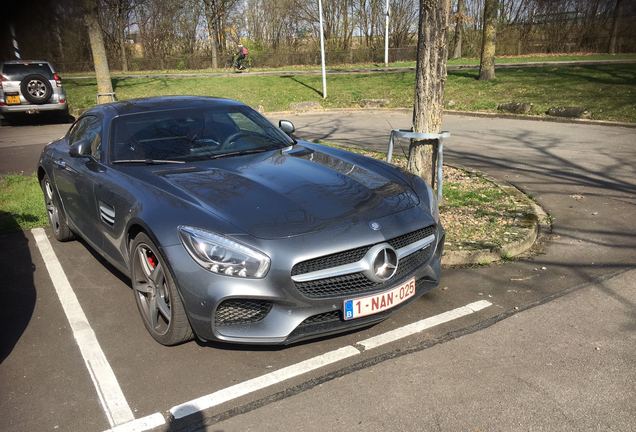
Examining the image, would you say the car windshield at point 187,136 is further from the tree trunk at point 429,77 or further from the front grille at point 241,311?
the tree trunk at point 429,77

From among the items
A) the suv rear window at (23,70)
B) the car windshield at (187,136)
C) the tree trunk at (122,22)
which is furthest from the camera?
the tree trunk at (122,22)

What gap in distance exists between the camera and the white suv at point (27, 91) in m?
14.8

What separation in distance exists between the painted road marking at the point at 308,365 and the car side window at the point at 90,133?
2310 millimetres

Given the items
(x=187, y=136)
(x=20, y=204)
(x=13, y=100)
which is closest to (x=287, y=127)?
(x=187, y=136)

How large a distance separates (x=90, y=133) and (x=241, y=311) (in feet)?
8.75

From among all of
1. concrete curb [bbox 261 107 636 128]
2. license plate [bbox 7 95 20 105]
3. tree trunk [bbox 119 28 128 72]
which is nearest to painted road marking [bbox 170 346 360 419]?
concrete curb [bbox 261 107 636 128]

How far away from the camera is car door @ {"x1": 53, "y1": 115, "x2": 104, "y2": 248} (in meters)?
4.12

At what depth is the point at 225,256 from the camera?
290 cm

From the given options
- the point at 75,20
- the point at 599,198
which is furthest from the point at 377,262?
the point at 75,20

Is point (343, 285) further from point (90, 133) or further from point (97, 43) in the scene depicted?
point (97, 43)

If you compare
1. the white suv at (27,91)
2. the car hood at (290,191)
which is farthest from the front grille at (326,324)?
the white suv at (27,91)

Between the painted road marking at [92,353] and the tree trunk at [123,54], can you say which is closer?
the painted road marking at [92,353]

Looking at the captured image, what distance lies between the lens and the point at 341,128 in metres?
13.6

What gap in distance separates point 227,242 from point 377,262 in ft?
2.93
